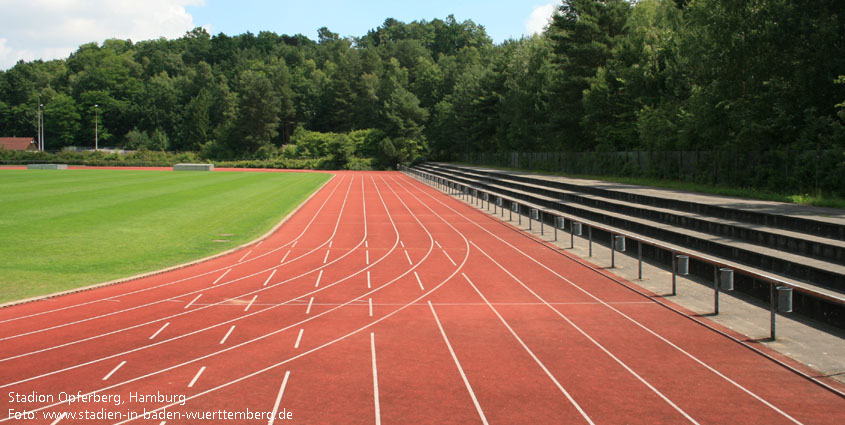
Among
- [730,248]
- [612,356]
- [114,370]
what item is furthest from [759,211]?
[114,370]

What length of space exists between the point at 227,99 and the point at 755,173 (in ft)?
344

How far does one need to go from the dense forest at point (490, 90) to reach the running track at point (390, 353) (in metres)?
14.0

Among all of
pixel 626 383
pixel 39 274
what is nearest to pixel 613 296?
pixel 626 383

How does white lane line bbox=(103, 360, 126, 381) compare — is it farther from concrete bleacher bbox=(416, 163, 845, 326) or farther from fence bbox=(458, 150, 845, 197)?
fence bbox=(458, 150, 845, 197)

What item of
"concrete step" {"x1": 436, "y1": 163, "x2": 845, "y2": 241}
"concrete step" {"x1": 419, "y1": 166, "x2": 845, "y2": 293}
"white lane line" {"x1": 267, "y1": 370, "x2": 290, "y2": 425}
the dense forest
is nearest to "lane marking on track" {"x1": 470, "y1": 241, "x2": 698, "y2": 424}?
"white lane line" {"x1": 267, "y1": 370, "x2": 290, "y2": 425}

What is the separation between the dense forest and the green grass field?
20.9 metres

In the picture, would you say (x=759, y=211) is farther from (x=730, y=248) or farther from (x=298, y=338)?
(x=298, y=338)

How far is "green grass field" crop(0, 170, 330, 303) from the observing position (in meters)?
14.4

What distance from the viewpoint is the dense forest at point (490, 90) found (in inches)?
945

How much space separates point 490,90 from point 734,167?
4824 centimetres

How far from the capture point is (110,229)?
70.1 ft

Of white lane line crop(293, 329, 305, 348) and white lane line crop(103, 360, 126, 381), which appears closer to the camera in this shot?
white lane line crop(103, 360, 126, 381)

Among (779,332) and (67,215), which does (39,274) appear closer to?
(67,215)

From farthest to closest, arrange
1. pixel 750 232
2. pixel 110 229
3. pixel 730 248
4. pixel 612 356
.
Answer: pixel 110 229 < pixel 750 232 < pixel 730 248 < pixel 612 356
